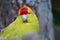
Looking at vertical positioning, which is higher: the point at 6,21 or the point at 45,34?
the point at 6,21

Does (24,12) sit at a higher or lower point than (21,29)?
higher

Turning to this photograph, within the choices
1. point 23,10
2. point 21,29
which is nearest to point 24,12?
point 23,10

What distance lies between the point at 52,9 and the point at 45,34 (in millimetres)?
235

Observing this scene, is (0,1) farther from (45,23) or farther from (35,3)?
(45,23)

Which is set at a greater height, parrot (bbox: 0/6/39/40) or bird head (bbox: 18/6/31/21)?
bird head (bbox: 18/6/31/21)

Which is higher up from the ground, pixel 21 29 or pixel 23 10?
pixel 23 10

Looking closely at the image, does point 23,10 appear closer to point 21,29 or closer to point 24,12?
point 24,12

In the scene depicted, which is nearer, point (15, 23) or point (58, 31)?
point (15, 23)

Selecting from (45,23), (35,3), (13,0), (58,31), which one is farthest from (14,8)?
(58,31)

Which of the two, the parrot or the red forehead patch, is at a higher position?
the red forehead patch

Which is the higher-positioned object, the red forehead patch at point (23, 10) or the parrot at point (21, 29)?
the red forehead patch at point (23, 10)

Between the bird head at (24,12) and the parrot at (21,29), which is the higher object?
the bird head at (24,12)

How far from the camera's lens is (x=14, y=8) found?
4.69 feet

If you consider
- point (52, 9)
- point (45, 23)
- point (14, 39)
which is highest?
point (52, 9)
